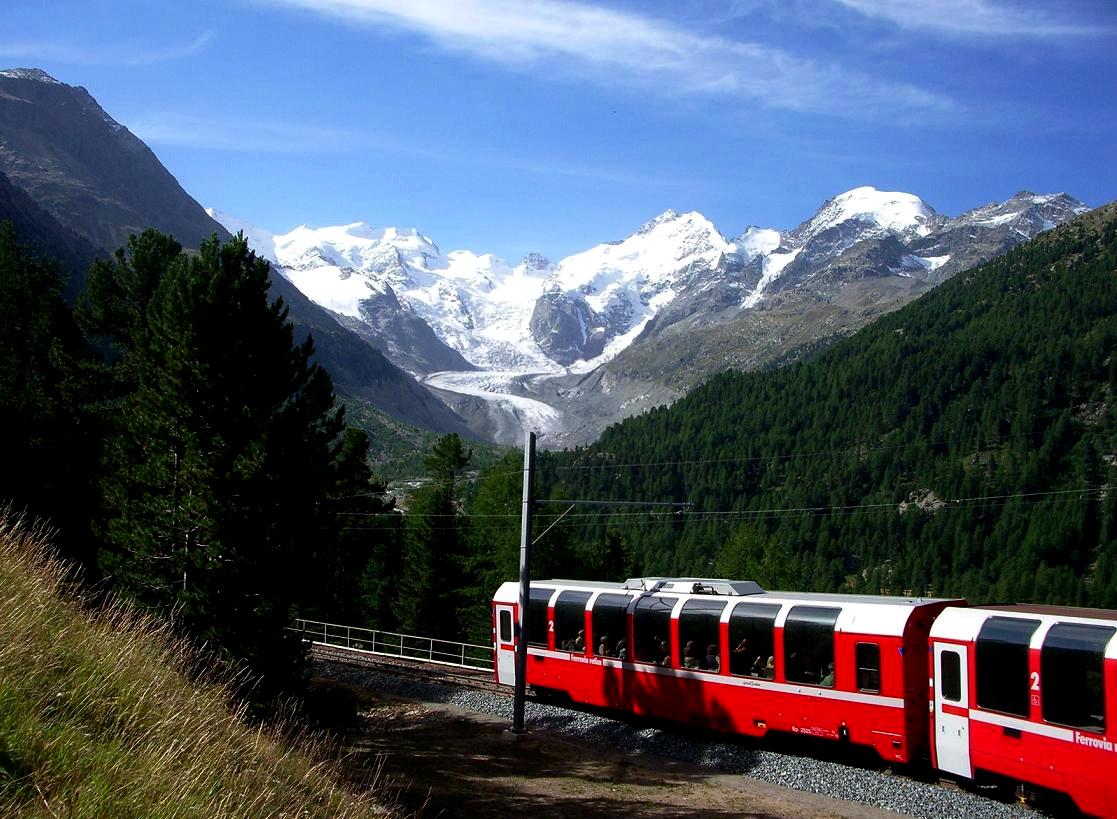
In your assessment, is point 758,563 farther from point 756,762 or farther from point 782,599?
point 756,762

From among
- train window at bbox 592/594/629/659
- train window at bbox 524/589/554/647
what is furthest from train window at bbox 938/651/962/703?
train window at bbox 524/589/554/647

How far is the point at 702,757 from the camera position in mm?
21484

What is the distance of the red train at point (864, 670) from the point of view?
1522cm

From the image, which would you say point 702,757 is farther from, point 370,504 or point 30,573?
point 370,504

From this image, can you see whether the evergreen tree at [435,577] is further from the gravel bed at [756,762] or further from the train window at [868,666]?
the train window at [868,666]

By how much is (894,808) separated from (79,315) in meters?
33.0

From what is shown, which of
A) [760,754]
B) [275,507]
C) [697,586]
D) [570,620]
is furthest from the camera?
[570,620]

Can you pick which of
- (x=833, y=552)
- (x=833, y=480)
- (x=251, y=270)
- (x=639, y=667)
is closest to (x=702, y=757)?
(x=639, y=667)

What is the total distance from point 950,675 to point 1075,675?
2.73 m

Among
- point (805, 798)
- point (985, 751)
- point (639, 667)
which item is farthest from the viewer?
point (639, 667)

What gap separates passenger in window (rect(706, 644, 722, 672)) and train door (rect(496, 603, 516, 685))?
8.55 m

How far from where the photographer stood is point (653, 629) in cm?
2444

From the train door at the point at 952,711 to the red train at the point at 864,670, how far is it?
0.03 meters

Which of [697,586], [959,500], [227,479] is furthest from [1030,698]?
[959,500]
